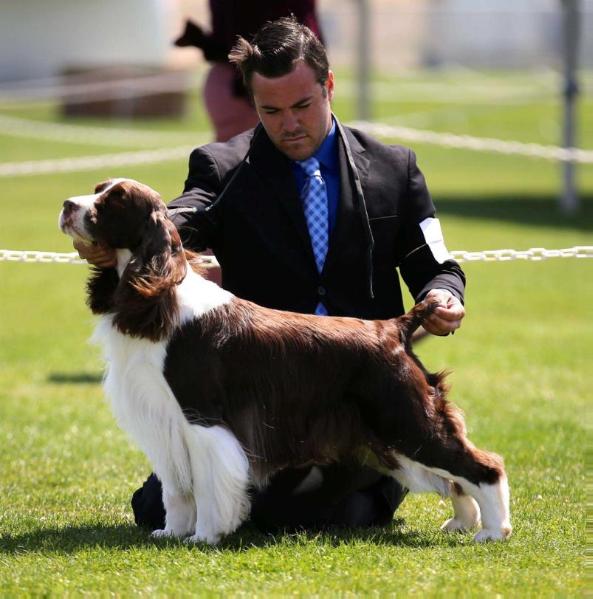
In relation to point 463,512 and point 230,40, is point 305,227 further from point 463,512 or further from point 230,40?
point 230,40

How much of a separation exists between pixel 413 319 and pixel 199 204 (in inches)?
35.0

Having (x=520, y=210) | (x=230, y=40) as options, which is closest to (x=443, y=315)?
(x=230, y=40)

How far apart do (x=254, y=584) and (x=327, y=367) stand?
0.79 metres

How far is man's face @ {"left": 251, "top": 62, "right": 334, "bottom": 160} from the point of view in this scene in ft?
14.2

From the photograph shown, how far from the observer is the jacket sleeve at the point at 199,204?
4434 millimetres

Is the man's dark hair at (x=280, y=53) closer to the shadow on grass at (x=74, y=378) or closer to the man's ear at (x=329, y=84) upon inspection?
the man's ear at (x=329, y=84)

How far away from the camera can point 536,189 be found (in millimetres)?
19328

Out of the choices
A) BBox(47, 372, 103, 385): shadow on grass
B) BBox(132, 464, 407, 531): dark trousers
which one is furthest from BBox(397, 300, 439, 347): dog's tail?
BBox(47, 372, 103, 385): shadow on grass

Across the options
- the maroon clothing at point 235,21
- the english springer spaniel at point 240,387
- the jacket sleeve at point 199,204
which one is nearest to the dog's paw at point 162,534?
the english springer spaniel at point 240,387

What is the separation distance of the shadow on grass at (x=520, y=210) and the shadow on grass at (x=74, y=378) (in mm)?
8142

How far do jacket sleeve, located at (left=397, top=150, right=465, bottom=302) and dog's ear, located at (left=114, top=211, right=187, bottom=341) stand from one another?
0.98 m

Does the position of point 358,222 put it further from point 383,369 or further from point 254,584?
point 254,584

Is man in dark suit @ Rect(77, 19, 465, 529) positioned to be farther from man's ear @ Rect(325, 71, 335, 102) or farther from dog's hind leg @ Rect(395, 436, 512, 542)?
dog's hind leg @ Rect(395, 436, 512, 542)

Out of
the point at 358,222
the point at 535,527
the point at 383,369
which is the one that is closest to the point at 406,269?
the point at 358,222
